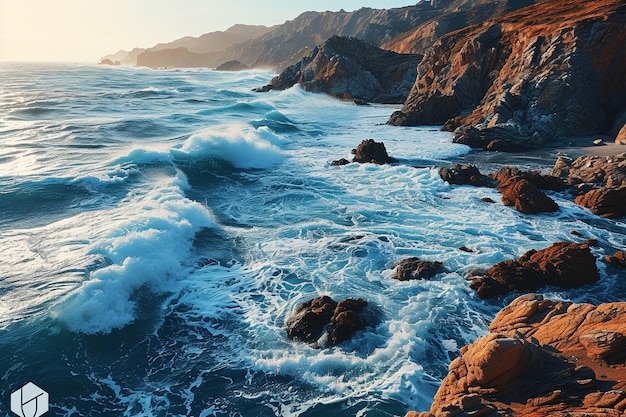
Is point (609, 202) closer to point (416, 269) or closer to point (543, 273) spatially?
point (543, 273)

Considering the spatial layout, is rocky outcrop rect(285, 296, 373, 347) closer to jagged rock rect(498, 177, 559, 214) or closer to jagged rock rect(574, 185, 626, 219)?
jagged rock rect(498, 177, 559, 214)

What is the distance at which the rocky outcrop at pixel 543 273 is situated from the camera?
11.0 meters

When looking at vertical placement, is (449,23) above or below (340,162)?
above

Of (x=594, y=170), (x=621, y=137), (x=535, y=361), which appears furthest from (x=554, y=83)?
(x=535, y=361)

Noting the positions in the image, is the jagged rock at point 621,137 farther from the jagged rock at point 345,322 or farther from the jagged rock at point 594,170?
the jagged rock at point 345,322

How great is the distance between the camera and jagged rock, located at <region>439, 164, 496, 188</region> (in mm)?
19453

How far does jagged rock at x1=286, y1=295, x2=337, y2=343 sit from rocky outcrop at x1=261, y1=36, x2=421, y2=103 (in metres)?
47.8

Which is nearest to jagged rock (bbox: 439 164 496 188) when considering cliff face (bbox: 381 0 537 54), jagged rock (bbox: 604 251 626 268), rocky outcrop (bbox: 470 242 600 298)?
jagged rock (bbox: 604 251 626 268)

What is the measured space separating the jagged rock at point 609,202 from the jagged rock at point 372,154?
33.6 ft

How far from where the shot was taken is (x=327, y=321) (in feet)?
32.7

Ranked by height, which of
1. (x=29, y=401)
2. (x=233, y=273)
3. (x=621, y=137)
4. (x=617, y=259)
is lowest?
(x=29, y=401)

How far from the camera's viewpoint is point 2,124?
32281 millimetres

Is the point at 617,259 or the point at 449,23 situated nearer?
the point at 617,259

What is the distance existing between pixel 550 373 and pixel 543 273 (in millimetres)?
6262
